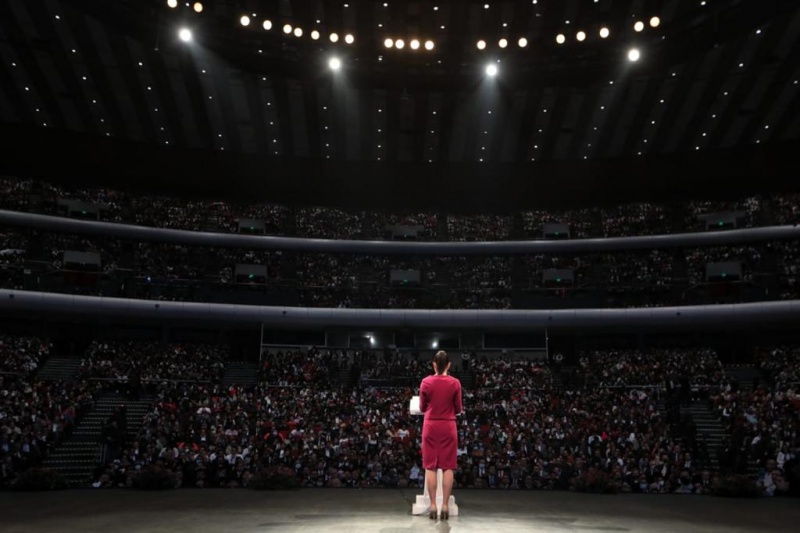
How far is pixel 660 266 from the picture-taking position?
113 feet

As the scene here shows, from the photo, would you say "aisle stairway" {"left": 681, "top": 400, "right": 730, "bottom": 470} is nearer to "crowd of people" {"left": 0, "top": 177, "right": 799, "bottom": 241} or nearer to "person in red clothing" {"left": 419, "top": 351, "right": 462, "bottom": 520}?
"crowd of people" {"left": 0, "top": 177, "right": 799, "bottom": 241}

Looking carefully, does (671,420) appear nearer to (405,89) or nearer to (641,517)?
(641,517)

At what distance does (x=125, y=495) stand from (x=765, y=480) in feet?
48.4

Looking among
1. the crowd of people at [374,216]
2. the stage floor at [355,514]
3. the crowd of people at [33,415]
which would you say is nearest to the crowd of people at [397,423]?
the crowd of people at [33,415]

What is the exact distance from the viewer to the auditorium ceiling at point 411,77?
88.1ft

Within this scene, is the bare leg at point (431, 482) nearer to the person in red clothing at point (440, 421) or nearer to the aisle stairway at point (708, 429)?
the person in red clothing at point (440, 421)

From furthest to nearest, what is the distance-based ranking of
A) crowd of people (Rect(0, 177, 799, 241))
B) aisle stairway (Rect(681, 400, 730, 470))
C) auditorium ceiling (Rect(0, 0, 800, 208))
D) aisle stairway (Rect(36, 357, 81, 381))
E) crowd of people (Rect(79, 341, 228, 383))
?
crowd of people (Rect(0, 177, 799, 241)) < aisle stairway (Rect(36, 357, 81, 381)) < crowd of people (Rect(79, 341, 228, 383)) < auditorium ceiling (Rect(0, 0, 800, 208)) < aisle stairway (Rect(681, 400, 730, 470))

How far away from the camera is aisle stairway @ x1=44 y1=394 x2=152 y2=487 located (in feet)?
66.2

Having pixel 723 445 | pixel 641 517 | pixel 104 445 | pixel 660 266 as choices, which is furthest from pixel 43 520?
pixel 660 266

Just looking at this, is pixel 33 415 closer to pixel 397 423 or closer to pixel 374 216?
pixel 397 423

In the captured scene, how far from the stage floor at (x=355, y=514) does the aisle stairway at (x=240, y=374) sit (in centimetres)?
1636

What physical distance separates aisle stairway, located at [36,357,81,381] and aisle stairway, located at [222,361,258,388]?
249 inches

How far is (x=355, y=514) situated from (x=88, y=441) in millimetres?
16211

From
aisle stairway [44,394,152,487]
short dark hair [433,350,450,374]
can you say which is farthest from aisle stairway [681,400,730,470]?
aisle stairway [44,394,152,487]
